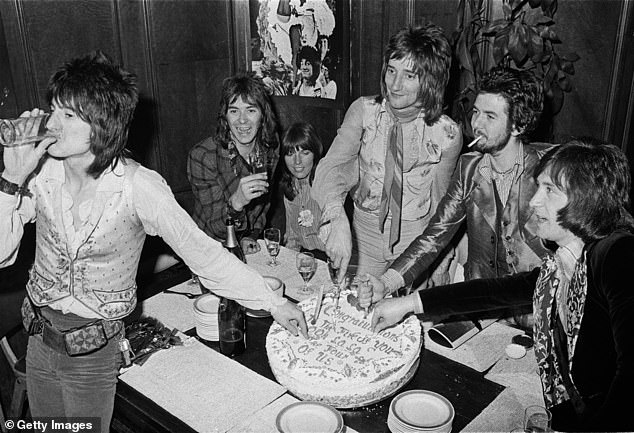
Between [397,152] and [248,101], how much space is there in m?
0.89

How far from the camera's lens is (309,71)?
13.7ft

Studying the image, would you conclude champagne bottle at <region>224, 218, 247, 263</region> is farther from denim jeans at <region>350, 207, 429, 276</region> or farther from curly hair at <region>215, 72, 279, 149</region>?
curly hair at <region>215, 72, 279, 149</region>

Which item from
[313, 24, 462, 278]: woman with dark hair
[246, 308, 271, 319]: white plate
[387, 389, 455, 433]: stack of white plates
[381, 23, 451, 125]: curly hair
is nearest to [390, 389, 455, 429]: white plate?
[387, 389, 455, 433]: stack of white plates

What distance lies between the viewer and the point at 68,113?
5.49ft

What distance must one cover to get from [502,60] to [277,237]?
5.89 ft

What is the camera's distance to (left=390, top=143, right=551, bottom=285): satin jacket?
2270mm

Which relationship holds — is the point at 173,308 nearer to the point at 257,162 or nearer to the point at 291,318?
the point at 291,318

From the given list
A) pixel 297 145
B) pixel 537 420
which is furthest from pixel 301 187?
pixel 537 420

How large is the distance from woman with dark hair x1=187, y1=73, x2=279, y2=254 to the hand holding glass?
1364 mm

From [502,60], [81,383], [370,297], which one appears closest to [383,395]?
[370,297]

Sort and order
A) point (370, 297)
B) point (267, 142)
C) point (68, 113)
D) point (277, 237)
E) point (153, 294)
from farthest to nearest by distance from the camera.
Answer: point (267, 142), point (277, 237), point (153, 294), point (370, 297), point (68, 113)

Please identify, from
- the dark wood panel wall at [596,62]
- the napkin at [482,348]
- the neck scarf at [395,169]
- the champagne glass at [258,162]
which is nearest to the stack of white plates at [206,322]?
the napkin at [482,348]

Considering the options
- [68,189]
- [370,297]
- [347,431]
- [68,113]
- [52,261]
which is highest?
[68,113]

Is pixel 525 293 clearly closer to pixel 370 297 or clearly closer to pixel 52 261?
pixel 370 297
